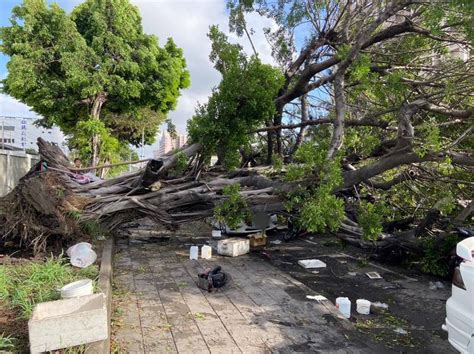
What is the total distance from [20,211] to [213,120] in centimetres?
419

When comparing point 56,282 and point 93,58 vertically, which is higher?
point 93,58

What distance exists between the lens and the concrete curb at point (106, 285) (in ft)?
10.6

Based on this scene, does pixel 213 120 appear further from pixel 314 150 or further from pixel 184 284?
pixel 184 284

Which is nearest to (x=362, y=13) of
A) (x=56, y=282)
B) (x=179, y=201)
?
(x=179, y=201)

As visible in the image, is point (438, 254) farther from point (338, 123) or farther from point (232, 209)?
point (232, 209)

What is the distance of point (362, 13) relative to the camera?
938 centimetres

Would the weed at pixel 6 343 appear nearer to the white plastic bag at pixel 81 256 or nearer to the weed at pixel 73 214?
the white plastic bag at pixel 81 256

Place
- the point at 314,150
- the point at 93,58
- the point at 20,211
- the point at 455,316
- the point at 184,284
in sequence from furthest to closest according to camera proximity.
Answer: the point at 93,58, the point at 20,211, the point at 314,150, the point at 184,284, the point at 455,316

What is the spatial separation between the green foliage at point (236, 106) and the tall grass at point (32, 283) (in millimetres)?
3788

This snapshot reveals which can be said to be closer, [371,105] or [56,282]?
[56,282]

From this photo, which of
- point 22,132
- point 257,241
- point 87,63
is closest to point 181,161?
point 257,241

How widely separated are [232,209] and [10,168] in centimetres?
804

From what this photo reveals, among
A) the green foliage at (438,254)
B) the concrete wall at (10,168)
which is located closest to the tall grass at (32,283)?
the green foliage at (438,254)

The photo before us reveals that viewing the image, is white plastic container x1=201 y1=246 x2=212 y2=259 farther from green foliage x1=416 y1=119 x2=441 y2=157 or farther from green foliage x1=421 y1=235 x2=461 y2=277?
green foliage x1=416 y1=119 x2=441 y2=157
